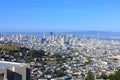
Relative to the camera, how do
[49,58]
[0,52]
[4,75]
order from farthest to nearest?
[49,58]
[0,52]
[4,75]

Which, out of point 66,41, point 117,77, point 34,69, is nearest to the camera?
point 117,77

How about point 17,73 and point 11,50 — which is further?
point 11,50

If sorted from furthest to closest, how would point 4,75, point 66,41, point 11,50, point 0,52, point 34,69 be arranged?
point 66,41
point 11,50
point 0,52
point 34,69
point 4,75

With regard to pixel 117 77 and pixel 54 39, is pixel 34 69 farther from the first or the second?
pixel 54 39

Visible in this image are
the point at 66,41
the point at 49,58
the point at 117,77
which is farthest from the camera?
the point at 66,41

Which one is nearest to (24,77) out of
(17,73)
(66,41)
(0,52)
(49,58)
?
(17,73)

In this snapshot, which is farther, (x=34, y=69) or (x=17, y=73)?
(x=34, y=69)

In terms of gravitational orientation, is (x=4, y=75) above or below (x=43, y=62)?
above

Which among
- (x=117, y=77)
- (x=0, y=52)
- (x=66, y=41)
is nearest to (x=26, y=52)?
(x=0, y=52)

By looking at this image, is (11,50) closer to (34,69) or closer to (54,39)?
(34,69)
